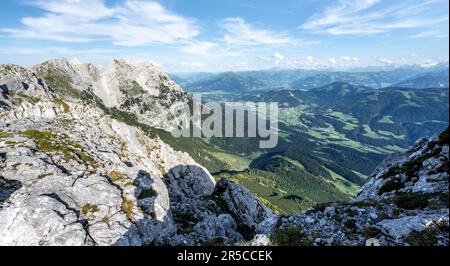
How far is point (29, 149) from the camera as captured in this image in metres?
58.3

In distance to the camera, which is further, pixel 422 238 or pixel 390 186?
pixel 390 186

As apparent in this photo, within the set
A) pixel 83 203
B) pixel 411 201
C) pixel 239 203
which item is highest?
pixel 411 201

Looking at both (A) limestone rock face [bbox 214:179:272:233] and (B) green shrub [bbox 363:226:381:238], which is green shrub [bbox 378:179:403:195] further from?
(A) limestone rock face [bbox 214:179:272:233]

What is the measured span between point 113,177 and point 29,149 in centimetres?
2572

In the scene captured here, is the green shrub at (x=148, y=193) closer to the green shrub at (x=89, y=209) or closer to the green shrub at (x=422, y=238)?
the green shrub at (x=89, y=209)

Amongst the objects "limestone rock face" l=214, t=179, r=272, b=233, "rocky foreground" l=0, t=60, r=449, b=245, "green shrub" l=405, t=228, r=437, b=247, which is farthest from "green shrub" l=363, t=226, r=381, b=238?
"limestone rock face" l=214, t=179, r=272, b=233

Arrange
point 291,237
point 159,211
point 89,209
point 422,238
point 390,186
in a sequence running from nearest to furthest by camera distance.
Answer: point 422,238
point 291,237
point 89,209
point 390,186
point 159,211

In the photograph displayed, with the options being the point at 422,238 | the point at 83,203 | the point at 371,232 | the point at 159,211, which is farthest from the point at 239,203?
the point at 422,238

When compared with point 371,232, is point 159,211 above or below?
below

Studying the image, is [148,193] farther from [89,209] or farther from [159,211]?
[89,209]

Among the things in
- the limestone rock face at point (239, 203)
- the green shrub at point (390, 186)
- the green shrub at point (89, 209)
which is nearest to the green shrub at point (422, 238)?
the green shrub at point (390, 186)

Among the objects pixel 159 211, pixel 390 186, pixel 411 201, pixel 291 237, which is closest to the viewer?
pixel 291 237

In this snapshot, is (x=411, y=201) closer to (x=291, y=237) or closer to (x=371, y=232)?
(x=371, y=232)
